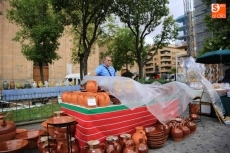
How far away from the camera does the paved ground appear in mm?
3520

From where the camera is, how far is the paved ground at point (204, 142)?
11.5 feet

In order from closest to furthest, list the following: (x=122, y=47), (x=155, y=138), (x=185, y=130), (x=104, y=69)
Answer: (x=155, y=138) < (x=185, y=130) < (x=104, y=69) < (x=122, y=47)

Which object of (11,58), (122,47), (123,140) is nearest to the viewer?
(123,140)

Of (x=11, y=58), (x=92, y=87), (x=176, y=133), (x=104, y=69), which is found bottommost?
(x=176, y=133)

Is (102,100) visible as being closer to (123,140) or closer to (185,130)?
(123,140)

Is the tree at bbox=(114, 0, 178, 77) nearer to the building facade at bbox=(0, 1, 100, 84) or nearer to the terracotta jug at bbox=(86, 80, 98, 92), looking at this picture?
the building facade at bbox=(0, 1, 100, 84)

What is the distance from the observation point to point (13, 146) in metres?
3.01

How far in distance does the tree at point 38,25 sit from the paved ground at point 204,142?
9.78 metres

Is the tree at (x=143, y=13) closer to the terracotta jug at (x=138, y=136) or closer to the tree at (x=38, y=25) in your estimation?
the tree at (x=38, y=25)

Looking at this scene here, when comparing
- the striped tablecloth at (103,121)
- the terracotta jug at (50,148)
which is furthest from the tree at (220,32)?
the terracotta jug at (50,148)

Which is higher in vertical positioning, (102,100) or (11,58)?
(11,58)

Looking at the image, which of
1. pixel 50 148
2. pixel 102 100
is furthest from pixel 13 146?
pixel 102 100

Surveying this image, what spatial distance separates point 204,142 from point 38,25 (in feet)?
37.9

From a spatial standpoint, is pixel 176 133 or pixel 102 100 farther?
pixel 176 133
